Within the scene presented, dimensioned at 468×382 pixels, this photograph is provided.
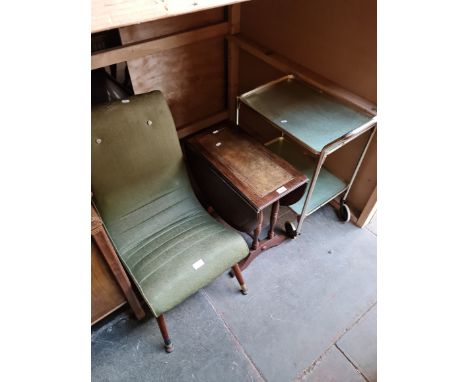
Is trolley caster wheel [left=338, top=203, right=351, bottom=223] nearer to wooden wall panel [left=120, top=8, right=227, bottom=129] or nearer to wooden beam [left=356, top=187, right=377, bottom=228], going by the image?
wooden beam [left=356, top=187, right=377, bottom=228]

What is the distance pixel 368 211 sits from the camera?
1942 mm

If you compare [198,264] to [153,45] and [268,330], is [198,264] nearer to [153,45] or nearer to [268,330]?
[268,330]

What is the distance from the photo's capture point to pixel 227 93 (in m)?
2.43

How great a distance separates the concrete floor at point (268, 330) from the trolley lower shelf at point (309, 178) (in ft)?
1.09

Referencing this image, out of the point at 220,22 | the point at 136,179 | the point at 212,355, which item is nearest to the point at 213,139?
the point at 136,179

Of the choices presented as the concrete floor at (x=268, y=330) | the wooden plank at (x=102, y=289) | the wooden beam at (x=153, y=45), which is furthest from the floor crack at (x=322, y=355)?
the wooden beam at (x=153, y=45)

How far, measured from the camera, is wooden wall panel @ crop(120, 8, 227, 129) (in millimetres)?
1792

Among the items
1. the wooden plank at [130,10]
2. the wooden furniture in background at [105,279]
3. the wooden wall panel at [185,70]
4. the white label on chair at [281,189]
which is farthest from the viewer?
the wooden wall panel at [185,70]

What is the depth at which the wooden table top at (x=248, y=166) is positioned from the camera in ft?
4.64

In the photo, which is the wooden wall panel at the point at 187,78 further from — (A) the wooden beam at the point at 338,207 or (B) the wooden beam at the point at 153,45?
(A) the wooden beam at the point at 338,207

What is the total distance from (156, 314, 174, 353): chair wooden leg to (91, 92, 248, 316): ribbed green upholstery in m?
0.15

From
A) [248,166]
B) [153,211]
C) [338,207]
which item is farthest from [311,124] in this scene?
[153,211]

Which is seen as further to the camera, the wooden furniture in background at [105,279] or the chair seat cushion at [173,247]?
the chair seat cushion at [173,247]

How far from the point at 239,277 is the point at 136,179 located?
0.77 meters
